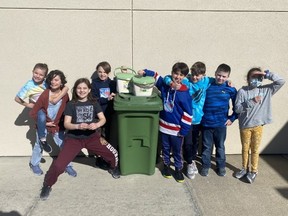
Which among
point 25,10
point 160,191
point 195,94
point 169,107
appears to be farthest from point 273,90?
point 25,10

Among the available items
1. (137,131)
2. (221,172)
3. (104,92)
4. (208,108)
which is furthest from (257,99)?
(104,92)

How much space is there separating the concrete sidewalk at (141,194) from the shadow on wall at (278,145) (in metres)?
0.65

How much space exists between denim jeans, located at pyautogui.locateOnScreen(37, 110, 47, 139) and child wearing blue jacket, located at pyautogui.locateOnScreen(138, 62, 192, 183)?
5.01 feet

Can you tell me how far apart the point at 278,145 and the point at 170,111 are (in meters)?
2.36

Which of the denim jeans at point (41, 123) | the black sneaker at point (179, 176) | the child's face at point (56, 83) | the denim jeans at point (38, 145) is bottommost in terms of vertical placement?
the black sneaker at point (179, 176)

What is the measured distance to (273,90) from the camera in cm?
397

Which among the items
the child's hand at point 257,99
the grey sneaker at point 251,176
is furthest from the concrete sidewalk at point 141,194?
the child's hand at point 257,99

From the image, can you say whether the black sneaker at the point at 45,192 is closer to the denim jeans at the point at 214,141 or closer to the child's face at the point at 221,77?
the denim jeans at the point at 214,141

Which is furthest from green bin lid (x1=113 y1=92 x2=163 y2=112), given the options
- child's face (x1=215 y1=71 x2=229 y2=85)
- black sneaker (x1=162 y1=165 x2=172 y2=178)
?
black sneaker (x1=162 y1=165 x2=172 y2=178)

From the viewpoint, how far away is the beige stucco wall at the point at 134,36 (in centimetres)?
448

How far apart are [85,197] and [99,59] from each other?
6.65 feet

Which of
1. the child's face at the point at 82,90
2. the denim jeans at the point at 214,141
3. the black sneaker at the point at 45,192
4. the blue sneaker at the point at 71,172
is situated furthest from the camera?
the blue sneaker at the point at 71,172

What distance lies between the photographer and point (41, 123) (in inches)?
157

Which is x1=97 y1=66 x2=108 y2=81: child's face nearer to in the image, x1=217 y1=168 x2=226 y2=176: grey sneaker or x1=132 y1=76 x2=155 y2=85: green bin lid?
x1=132 y1=76 x2=155 y2=85: green bin lid
